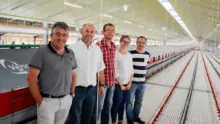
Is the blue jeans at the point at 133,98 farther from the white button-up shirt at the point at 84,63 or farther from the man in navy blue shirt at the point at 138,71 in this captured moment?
the white button-up shirt at the point at 84,63

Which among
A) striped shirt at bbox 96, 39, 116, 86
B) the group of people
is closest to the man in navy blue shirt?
the group of people

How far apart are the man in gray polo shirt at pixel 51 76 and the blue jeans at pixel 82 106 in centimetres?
39

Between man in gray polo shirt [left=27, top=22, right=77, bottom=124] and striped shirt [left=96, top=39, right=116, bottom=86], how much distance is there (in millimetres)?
824

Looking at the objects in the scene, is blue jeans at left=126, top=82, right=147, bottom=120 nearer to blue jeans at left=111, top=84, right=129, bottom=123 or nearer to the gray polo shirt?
blue jeans at left=111, top=84, right=129, bottom=123

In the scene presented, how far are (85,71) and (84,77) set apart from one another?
78 millimetres

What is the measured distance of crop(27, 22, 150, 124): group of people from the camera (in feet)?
6.43

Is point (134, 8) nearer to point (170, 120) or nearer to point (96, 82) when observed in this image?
point (170, 120)

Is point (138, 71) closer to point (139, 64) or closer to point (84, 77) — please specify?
point (139, 64)

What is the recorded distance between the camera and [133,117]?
373 centimetres

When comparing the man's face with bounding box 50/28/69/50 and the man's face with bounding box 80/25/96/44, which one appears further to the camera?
the man's face with bounding box 80/25/96/44

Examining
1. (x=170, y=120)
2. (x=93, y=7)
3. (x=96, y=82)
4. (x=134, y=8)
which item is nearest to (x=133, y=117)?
(x=170, y=120)

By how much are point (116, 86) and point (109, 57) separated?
23.3 inches

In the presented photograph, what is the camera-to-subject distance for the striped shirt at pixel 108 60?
285cm

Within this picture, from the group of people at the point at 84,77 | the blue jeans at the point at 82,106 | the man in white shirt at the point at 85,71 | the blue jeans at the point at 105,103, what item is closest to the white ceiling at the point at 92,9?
the group of people at the point at 84,77
